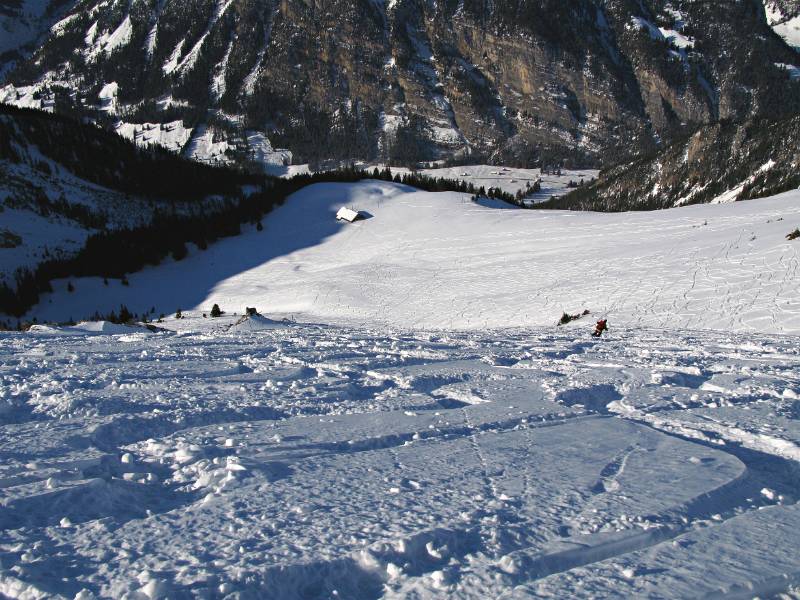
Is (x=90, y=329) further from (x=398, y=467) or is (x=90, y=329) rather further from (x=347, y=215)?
(x=347, y=215)

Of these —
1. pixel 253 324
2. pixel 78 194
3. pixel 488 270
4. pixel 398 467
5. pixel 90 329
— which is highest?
pixel 78 194

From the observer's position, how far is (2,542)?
2871 mm

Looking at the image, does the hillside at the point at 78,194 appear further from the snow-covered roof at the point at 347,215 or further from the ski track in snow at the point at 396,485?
the ski track in snow at the point at 396,485

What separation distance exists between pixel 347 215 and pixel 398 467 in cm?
4380

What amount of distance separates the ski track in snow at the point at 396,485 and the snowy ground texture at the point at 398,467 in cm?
2

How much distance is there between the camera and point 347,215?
4678 cm

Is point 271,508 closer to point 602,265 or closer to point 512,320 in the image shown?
point 512,320

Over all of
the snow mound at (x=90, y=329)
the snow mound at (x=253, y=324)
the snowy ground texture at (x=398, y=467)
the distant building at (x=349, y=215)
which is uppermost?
the distant building at (x=349, y=215)

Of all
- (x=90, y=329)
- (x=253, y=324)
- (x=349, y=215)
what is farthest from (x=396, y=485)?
(x=349, y=215)

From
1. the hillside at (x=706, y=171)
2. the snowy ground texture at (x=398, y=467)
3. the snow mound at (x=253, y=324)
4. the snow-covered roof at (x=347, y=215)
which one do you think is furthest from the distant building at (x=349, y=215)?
the hillside at (x=706, y=171)

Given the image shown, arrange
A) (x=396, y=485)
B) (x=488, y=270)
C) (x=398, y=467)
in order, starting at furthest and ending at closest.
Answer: (x=488, y=270) → (x=398, y=467) → (x=396, y=485)

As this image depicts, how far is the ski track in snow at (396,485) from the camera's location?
2.64 m

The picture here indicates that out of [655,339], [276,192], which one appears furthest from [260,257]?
[655,339]

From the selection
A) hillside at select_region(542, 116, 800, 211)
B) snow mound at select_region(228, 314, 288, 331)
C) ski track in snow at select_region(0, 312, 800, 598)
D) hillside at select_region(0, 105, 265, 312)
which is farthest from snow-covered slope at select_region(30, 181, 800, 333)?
hillside at select_region(542, 116, 800, 211)
